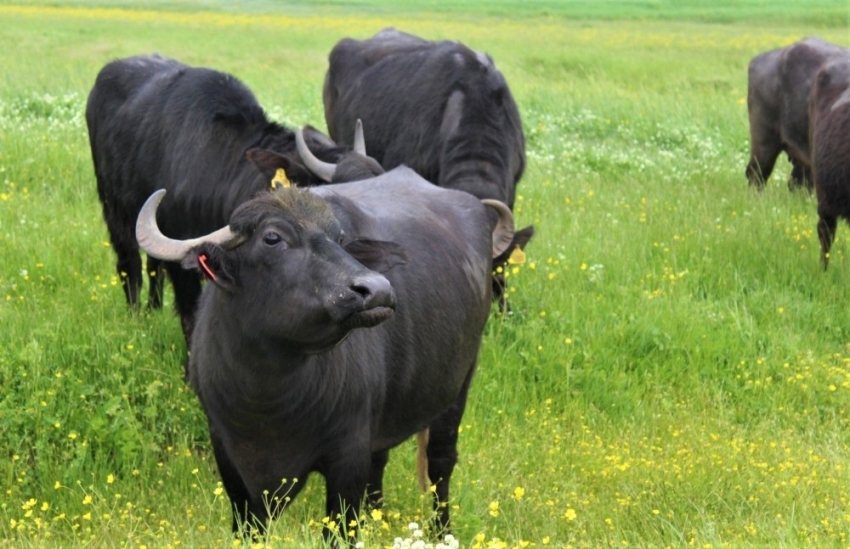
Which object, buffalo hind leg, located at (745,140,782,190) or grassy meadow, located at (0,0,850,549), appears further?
buffalo hind leg, located at (745,140,782,190)

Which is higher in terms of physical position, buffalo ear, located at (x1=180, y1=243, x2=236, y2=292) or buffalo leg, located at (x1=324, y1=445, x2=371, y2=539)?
buffalo ear, located at (x1=180, y1=243, x2=236, y2=292)

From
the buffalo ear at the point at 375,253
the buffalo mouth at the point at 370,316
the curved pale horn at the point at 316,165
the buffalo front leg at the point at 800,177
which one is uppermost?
the buffalo ear at the point at 375,253

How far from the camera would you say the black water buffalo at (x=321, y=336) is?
163 inches

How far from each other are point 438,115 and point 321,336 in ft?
17.6

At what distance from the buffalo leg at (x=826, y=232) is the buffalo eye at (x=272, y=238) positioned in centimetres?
713

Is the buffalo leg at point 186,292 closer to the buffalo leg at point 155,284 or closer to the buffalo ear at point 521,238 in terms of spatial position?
the buffalo leg at point 155,284

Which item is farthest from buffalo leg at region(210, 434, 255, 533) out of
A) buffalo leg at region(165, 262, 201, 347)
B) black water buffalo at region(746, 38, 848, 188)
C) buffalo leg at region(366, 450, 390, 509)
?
black water buffalo at region(746, 38, 848, 188)

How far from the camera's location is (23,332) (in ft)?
22.4

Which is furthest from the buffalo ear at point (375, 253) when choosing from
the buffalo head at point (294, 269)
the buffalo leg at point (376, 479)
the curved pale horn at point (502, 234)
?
the curved pale horn at point (502, 234)

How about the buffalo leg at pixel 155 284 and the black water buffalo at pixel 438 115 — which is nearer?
the buffalo leg at pixel 155 284

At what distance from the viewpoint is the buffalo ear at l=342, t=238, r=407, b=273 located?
4.38 m

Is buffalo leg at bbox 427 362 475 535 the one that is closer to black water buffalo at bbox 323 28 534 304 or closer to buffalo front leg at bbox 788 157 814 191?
black water buffalo at bbox 323 28 534 304

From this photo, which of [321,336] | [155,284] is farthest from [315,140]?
[321,336]

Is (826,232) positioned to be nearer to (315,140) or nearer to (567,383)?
(567,383)
